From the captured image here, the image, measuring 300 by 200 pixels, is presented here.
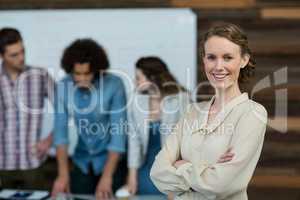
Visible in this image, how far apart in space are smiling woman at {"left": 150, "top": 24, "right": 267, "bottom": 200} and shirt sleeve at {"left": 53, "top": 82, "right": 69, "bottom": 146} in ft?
6.01

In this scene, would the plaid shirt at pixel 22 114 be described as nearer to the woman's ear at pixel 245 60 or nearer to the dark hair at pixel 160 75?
the dark hair at pixel 160 75

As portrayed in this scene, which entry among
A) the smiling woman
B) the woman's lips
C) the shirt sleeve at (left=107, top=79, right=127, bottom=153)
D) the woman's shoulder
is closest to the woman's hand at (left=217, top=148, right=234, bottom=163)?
the smiling woman

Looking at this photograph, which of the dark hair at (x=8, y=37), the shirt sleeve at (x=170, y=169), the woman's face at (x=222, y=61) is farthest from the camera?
the dark hair at (x=8, y=37)

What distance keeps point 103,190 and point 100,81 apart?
76cm

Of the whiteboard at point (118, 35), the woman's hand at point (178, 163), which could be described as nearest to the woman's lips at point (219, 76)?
the woman's hand at point (178, 163)

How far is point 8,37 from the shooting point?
3654 millimetres

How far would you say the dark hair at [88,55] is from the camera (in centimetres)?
353

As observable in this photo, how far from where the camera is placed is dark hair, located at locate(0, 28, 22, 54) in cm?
364

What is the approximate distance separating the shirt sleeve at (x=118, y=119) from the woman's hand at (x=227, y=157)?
1.77 m

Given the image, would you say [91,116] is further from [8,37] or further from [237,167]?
[237,167]

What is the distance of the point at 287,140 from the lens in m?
3.50

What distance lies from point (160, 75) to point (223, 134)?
170cm

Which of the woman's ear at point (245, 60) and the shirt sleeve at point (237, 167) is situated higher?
the woman's ear at point (245, 60)

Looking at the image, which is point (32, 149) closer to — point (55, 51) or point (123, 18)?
point (55, 51)
